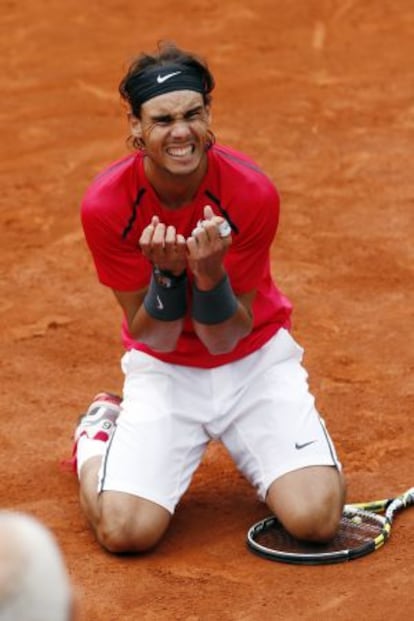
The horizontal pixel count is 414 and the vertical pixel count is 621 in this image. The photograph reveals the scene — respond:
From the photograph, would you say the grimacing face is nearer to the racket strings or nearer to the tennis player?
the tennis player

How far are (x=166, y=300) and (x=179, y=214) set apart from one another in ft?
1.23

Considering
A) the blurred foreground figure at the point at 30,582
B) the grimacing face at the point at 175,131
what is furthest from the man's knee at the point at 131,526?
the blurred foreground figure at the point at 30,582

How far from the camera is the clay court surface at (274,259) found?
19.8 feet

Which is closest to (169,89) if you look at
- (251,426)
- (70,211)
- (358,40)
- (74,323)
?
(251,426)

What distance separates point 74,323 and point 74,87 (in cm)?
377

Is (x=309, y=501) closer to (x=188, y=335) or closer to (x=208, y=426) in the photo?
(x=208, y=426)

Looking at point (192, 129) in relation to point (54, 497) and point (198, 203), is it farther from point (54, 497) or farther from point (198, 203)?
point (54, 497)

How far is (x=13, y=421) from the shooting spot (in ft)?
24.4

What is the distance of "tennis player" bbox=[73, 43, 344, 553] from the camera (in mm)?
6074

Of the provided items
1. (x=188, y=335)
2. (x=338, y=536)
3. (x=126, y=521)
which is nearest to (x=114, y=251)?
(x=188, y=335)

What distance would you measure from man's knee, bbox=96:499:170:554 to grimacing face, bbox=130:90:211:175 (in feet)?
4.45

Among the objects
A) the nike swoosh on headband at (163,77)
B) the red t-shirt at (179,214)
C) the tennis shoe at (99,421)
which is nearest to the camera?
the nike swoosh on headband at (163,77)

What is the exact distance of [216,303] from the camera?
6.01 metres

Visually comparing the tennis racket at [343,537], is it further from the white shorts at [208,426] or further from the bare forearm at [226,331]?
the bare forearm at [226,331]
